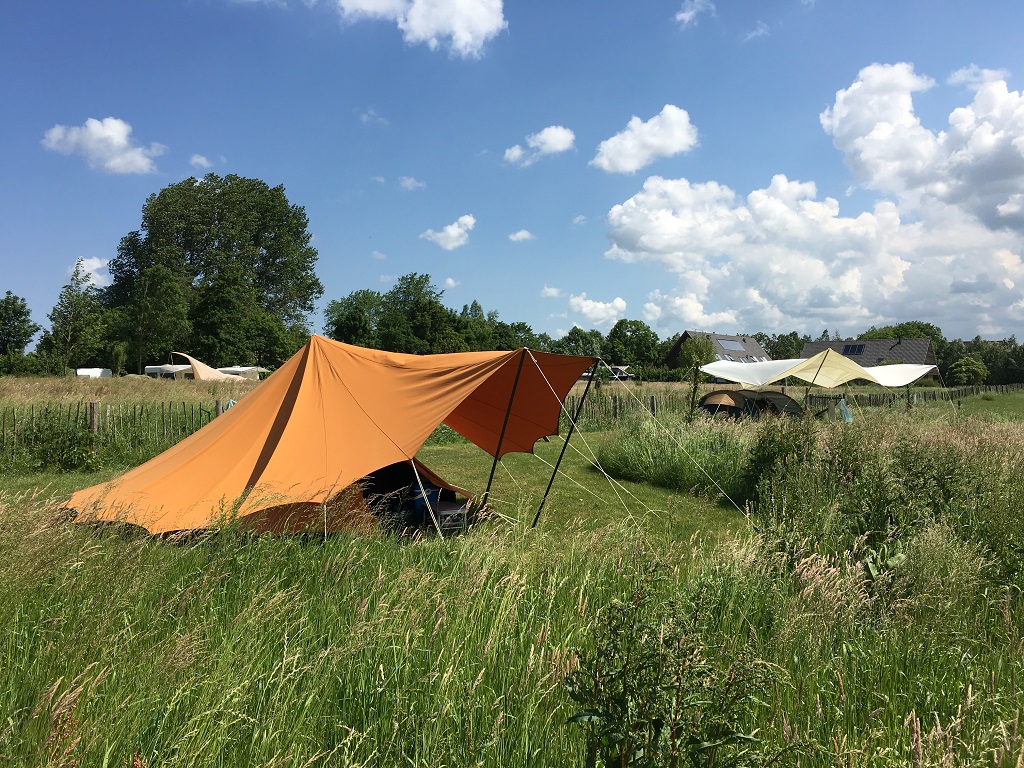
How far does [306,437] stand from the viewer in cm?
636

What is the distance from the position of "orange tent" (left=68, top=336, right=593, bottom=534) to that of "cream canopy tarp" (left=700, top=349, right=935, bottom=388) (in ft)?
33.5

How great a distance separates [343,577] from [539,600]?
3.78 ft

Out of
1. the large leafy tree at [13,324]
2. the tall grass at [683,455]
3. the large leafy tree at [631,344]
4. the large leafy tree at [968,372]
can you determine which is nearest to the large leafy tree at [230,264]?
the large leafy tree at [13,324]

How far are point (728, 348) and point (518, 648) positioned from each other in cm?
7525

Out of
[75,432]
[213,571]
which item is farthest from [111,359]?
[213,571]

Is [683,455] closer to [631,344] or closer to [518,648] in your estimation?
[518,648]

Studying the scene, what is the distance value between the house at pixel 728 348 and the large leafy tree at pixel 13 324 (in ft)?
183

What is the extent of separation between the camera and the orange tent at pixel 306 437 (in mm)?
5723

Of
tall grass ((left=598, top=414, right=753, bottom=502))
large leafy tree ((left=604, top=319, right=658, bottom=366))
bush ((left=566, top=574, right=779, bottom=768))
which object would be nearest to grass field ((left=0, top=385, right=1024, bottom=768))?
bush ((left=566, top=574, right=779, bottom=768))

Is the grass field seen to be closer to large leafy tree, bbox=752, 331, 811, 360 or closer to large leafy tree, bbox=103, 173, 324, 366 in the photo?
large leafy tree, bbox=103, 173, 324, 366

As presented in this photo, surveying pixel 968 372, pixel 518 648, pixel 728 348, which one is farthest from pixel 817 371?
pixel 728 348

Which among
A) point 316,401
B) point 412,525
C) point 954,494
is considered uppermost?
point 316,401

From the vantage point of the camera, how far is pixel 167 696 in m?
2.27

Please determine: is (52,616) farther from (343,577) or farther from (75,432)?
(75,432)
